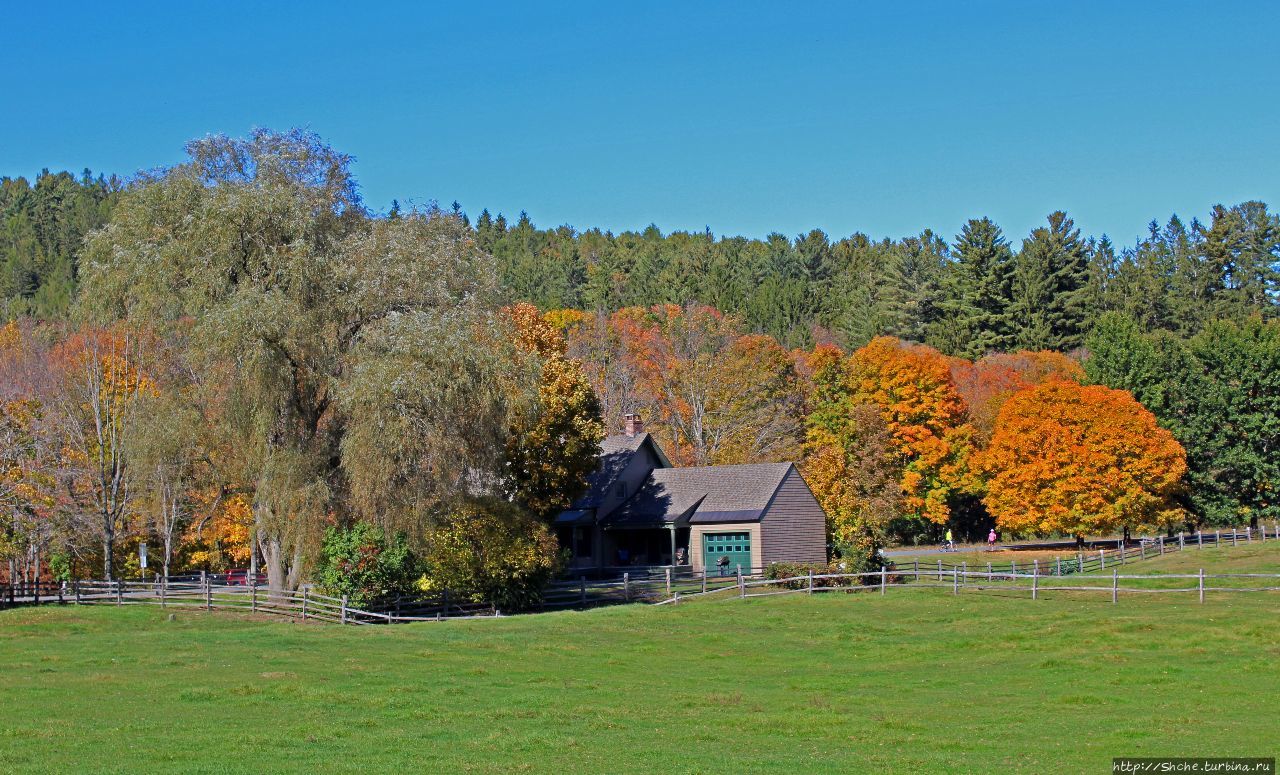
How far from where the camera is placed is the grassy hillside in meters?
17.1

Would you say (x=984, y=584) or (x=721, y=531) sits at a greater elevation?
(x=721, y=531)

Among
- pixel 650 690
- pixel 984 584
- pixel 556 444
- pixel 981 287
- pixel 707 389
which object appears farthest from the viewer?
pixel 981 287

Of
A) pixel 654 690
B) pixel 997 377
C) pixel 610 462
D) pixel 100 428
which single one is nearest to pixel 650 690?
pixel 654 690

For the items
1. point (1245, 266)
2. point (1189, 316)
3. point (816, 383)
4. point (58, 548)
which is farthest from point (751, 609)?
point (1245, 266)

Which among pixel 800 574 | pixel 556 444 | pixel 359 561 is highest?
pixel 556 444

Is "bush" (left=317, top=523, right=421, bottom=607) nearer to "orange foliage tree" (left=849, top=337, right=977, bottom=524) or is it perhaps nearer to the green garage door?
the green garage door

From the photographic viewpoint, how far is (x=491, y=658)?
28.8 meters

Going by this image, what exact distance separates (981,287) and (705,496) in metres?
53.4

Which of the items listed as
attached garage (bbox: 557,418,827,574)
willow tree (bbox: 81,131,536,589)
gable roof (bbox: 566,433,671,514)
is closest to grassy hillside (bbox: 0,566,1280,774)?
willow tree (bbox: 81,131,536,589)

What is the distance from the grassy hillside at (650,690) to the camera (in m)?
17.1

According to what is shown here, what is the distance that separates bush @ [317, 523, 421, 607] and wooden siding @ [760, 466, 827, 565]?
20.9 m

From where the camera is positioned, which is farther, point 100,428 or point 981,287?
point 981,287

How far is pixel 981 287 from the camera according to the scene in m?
103

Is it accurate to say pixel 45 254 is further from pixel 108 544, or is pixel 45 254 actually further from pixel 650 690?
pixel 650 690
